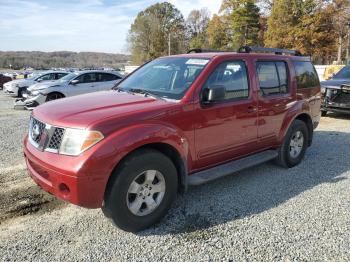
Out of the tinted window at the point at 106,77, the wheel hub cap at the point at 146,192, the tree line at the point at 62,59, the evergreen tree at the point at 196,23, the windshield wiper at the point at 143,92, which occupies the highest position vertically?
the evergreen tree at the point at 196,23

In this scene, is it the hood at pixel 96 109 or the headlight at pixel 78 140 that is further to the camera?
the hood at pixel 96 109

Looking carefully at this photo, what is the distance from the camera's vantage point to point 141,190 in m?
3.52

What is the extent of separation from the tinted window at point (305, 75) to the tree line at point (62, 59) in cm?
10345

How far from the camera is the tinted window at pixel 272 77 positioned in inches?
192

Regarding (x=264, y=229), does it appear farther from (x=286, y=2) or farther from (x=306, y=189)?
(x=286, y=2)

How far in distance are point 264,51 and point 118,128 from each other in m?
3.13

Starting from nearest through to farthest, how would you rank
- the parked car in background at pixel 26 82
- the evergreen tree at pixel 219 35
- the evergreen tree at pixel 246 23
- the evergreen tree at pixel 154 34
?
1. the parked car in background at pixel 26 82
2. the evergreen tree at pixel 246 23
3. the evergreen tree at pixel 219 35
4. the evergreen tree at pixel 154 34

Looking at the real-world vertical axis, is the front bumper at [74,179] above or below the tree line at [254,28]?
below

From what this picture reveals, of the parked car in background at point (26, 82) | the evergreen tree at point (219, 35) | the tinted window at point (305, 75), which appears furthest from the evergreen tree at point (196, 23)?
the tinted window at point (305, 75)

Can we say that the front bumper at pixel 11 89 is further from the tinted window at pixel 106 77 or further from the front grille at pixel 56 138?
the front grille at pixel 56 138

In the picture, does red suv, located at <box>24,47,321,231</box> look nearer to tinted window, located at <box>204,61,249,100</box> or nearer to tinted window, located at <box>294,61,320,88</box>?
tinted window, located at <box>204,61,249,100</box>

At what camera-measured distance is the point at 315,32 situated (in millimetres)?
40969

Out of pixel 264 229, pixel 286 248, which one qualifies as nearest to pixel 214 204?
pixel 264 229

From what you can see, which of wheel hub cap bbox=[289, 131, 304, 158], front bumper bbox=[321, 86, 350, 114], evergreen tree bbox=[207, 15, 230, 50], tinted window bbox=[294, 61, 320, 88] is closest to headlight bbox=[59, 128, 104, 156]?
wheel hub cap bbox=[289, 131, 304, 158]
